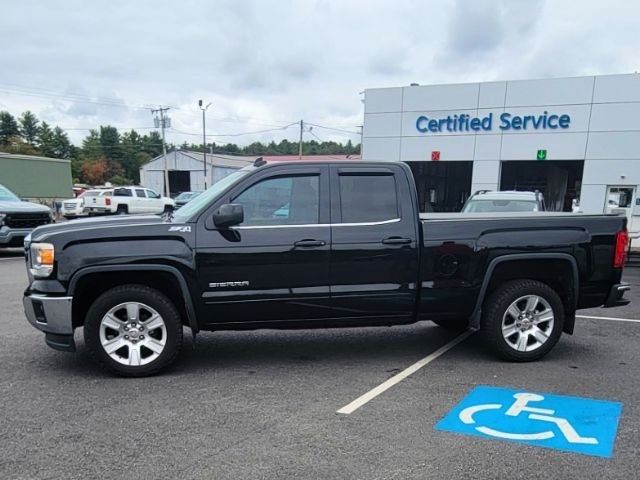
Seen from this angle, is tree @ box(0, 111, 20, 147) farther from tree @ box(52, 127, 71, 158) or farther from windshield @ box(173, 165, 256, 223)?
windshield @ box(173, 165, 256, 223)

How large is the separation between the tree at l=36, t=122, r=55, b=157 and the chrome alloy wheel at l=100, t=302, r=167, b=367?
9888 centimetres

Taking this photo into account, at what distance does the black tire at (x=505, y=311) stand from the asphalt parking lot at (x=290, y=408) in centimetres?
15

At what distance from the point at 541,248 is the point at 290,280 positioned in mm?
2490

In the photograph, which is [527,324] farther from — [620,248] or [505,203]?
[505,203]

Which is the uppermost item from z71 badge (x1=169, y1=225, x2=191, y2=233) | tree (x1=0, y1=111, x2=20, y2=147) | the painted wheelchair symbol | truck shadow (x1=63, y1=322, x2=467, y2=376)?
tree (x1=0, y1=111, x2=20, y2=147)

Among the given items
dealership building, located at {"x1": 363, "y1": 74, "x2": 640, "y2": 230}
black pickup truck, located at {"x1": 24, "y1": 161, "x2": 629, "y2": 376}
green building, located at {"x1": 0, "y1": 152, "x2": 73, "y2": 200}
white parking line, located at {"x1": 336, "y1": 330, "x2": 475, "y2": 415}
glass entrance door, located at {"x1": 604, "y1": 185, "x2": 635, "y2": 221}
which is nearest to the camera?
white parking line, located at {"x1": 336, "y1": 330, "x2": 475, "y2": 415}

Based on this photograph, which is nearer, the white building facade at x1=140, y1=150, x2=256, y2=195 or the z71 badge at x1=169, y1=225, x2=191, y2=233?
the z71 badge at x1=169, y1=225, x2=191, y2=233

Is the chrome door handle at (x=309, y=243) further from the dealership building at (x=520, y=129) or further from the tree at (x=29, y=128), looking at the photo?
the tree at (x=29, y=128)

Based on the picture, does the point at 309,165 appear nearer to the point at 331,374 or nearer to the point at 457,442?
the point at 331,374

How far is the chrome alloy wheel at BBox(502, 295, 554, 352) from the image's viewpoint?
16.6 ft

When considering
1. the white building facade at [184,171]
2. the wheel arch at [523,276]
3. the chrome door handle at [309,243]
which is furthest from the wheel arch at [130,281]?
the white building facade at [184,171]

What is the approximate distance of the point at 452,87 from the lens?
19797mm

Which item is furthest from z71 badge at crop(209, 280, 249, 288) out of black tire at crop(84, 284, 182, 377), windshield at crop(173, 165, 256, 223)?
windshield at crop(173, 165, 256, 223)

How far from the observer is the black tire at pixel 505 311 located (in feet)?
16.5
